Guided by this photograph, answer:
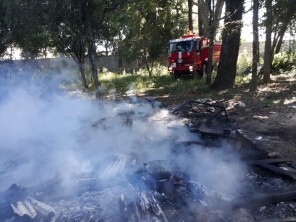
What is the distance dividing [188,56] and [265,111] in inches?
304

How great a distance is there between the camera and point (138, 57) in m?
18.9

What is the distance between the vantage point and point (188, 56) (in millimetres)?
15328

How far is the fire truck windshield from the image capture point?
15.4 metres

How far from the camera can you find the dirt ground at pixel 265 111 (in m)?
5.55

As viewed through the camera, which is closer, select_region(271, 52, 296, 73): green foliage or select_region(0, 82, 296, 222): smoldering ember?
select_region(0, 82, 296, 222): smoldering ember

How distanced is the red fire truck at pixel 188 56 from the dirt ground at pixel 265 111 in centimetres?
403

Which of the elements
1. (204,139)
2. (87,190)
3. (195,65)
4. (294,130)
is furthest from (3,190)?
(195,65)

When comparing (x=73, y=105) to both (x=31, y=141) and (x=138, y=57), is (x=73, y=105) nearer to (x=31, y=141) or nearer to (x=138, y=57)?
(x=31, y=141)

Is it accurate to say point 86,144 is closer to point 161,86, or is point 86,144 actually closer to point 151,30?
point 161,86

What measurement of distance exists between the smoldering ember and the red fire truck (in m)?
8.60

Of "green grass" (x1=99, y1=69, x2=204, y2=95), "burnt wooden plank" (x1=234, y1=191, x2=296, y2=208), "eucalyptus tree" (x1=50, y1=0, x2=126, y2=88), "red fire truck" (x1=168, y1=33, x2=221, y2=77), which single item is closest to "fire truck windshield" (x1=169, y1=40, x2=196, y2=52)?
"red fire truck" (x1=168, y1=33, x2=221, y2=77)

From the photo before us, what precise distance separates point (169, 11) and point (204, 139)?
1437 cm

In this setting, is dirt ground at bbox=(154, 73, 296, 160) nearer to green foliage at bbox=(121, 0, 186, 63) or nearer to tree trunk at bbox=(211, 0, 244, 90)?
tree trunk at bbox=(211, 0, 244, 90)

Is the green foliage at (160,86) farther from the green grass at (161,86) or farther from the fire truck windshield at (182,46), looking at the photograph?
the fire truck windshield at (182,46)
